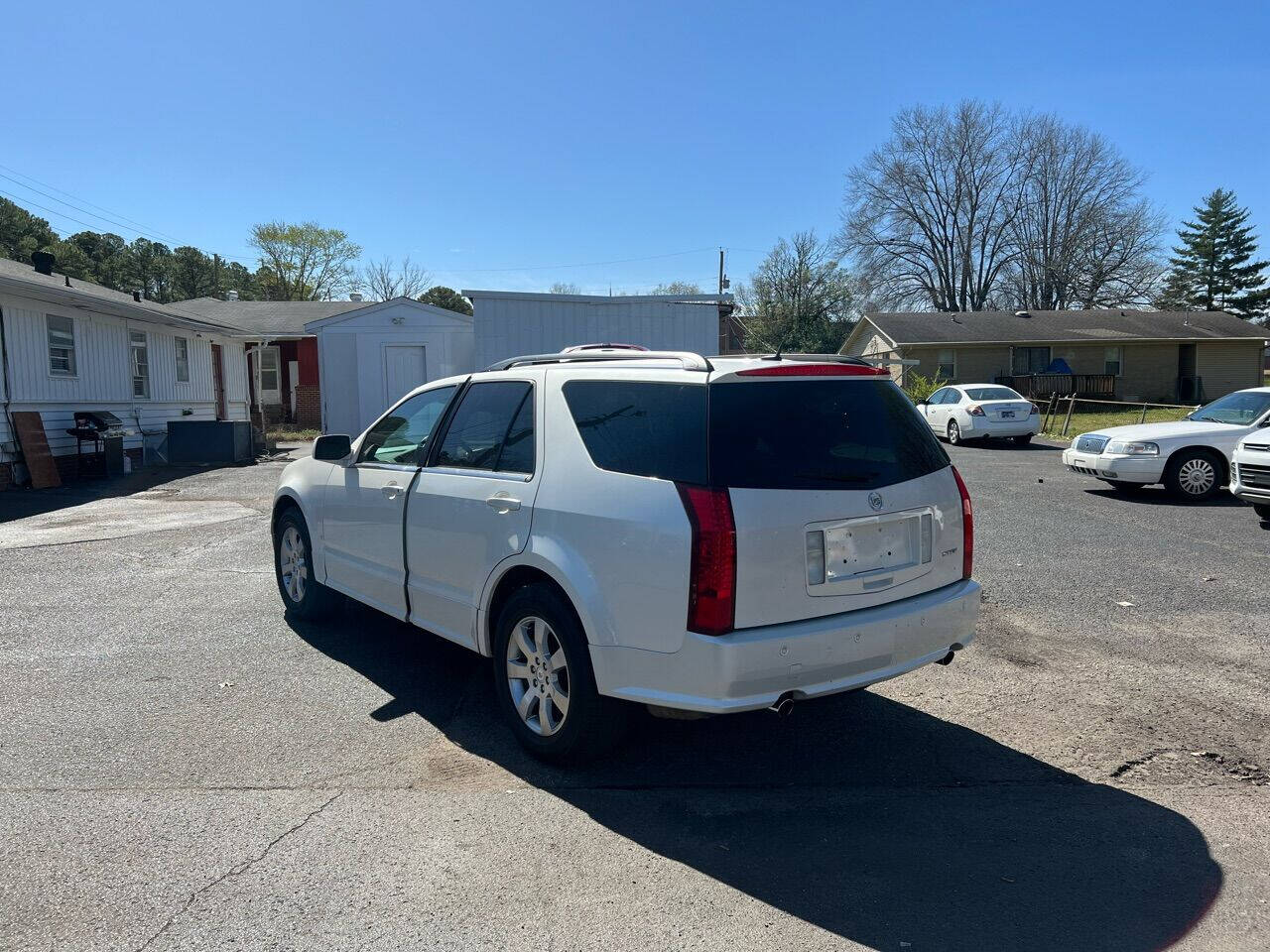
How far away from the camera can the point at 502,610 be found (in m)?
4.11

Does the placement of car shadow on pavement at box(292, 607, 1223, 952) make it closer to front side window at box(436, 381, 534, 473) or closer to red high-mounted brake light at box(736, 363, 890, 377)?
front side window at box(436, 381, 534, 473)

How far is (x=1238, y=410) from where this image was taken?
11.9 meters

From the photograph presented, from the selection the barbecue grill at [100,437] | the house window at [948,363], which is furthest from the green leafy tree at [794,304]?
the barbecue grill at [100,437]

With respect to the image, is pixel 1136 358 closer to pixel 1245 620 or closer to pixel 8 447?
pixel 1245 620

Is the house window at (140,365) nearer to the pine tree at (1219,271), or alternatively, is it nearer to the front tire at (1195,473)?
the front tire at (1195,473)

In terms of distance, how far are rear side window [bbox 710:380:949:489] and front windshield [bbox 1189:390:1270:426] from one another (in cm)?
1009

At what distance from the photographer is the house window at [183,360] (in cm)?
2177

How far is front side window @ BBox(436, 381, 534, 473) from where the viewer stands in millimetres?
4250

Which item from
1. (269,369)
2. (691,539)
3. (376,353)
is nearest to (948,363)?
(376,353)

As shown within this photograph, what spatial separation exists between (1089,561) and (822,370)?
553 centimetres

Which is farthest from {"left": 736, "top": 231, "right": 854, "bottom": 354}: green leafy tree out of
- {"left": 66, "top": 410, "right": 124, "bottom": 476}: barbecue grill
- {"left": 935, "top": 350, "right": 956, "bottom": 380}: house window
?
{"left": 66, "top": 410, "right": 124, "bottom": 476}: barbecue grill

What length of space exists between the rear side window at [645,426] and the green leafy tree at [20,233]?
54.5 metres

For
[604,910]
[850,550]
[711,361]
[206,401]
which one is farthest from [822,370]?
[206,401]

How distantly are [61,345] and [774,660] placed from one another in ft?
57.9
